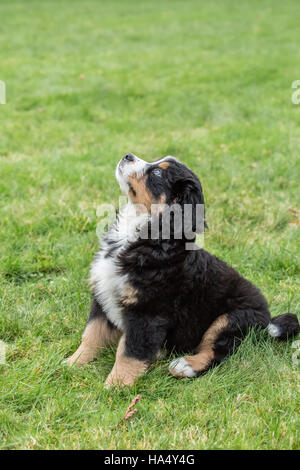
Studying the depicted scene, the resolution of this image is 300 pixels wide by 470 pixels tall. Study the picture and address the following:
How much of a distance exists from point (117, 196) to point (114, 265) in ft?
6.23

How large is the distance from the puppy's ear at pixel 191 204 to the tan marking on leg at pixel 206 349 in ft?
1.81

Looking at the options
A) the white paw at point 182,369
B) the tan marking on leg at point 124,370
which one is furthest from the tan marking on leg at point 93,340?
the white paw at point 182,369

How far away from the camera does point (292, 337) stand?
3027 millimetres

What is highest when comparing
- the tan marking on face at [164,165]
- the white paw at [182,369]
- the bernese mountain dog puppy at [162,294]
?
the tan marking on face at [164,165]

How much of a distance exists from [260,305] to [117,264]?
0.92 meters

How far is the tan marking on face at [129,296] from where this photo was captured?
274 centimetres

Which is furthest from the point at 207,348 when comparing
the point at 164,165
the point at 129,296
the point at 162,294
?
the point at 164,165

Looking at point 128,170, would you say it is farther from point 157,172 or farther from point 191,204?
point 191,204

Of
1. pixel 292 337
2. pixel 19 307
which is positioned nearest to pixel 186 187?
pixel 292 337

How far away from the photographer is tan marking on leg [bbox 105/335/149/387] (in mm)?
2627

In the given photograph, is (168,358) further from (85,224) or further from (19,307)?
(85,224)

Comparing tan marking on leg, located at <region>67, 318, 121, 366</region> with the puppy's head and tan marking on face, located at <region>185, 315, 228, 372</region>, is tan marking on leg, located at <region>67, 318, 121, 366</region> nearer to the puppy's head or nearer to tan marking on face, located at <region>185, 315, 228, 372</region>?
tan marking on face, located at <region>185, 315, 228, 372</region>

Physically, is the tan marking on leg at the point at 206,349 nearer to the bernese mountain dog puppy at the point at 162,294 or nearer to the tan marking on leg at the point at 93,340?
the bernese mountain dog puppy at the point at 162,294

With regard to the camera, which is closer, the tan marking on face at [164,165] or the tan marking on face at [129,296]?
the tan marking on face at [129,296]
